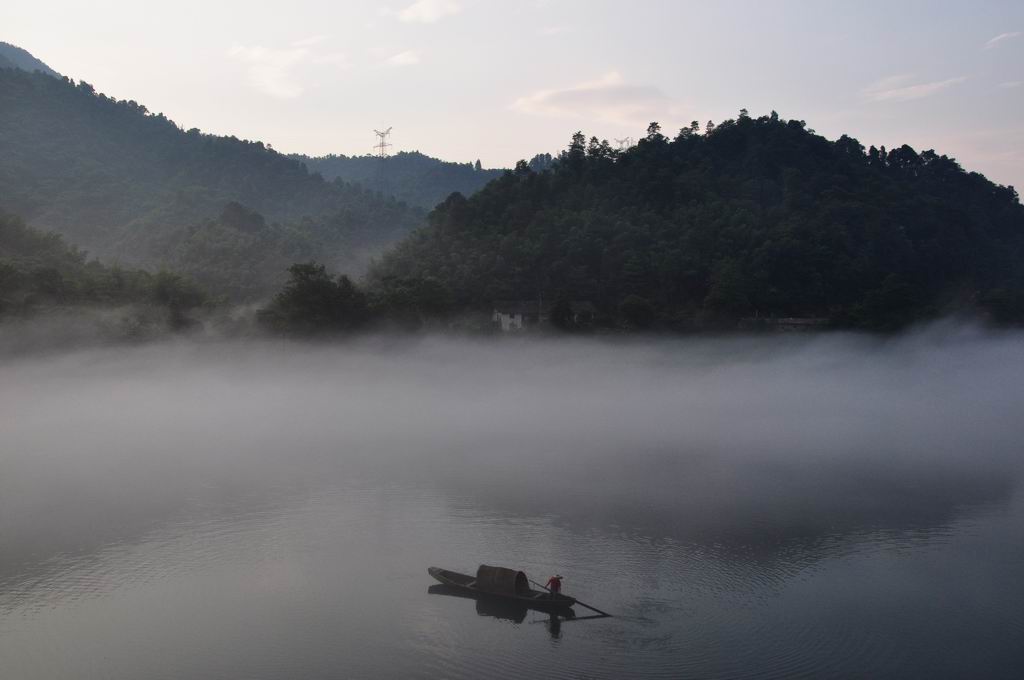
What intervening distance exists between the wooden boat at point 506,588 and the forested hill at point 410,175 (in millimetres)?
98954

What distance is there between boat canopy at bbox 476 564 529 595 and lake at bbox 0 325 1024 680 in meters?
0.35

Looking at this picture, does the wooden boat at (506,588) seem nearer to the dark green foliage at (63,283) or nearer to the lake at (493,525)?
the lake at (493,525)

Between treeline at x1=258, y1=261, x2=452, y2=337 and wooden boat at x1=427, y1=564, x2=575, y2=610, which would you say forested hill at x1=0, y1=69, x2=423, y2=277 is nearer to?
treeline at x1=258, y1=261, x2=452, y2=337

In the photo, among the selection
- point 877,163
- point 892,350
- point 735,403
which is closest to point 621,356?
point 735,403

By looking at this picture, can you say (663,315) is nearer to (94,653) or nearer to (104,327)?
(104,327)

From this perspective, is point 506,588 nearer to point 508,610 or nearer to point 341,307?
point 508,610

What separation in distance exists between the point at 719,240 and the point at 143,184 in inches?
2137

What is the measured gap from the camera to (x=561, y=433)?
29.1m

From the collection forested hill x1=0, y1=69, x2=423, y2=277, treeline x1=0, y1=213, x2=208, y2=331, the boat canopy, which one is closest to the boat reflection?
the boat canopy

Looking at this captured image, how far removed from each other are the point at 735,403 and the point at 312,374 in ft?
57.3

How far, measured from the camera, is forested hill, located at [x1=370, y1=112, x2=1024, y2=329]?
1907 inches

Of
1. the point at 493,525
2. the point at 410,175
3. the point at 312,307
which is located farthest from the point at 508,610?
the point at 410,175

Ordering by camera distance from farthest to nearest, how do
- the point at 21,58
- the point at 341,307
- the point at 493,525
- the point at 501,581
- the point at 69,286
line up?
the point at 21,58, the point at 341,307, the point at 69,286, the point at 493,525, the point at 501,581

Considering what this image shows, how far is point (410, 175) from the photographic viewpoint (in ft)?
429
